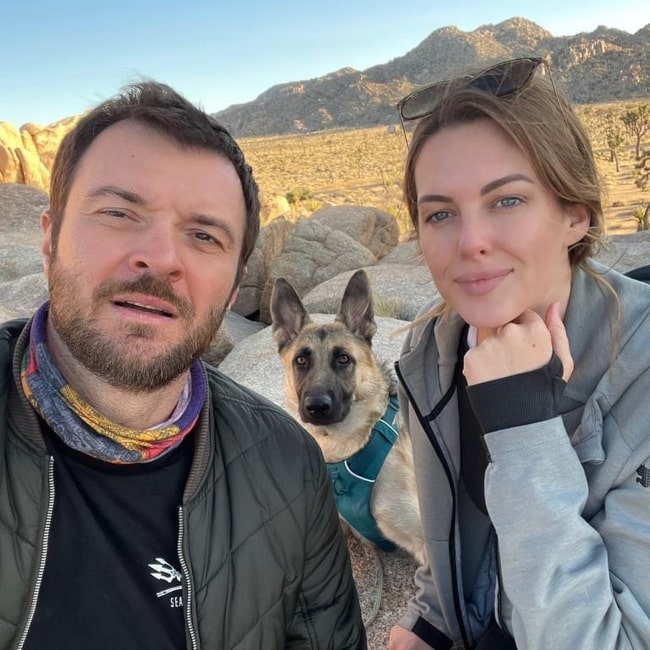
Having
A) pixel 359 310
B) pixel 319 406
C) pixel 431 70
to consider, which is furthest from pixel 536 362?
pixel 431 70

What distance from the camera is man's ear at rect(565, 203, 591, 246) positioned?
1780 mm

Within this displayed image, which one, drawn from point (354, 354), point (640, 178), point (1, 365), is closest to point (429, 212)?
point (1, 365)

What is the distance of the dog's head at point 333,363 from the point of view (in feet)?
13.1

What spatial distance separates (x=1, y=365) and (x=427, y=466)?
1529 mm

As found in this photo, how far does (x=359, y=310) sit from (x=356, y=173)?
3564 cm

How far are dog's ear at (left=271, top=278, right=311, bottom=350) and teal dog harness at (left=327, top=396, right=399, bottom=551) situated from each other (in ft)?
4.15

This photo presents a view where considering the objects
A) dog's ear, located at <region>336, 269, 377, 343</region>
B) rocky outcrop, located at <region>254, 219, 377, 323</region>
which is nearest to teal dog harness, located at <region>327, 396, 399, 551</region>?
dog's ear, located at <region>336, 269, 377, 343</region>

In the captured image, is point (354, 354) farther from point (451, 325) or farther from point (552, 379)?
point (552, 379)

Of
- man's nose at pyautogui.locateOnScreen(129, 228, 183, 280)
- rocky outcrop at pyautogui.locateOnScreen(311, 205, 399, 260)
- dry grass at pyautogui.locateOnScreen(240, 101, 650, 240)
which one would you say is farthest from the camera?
dry grass at pyautogui.locateOnScreen(240, 101, 650, 240)

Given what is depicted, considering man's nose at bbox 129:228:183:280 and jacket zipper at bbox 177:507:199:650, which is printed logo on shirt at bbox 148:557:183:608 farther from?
man's nose at bbox 129:228:183:280

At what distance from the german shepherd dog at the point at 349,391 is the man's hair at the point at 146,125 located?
2.04 meters

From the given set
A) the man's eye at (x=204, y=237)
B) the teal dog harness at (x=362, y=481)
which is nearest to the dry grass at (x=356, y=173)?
the teal dog harness at (x=362, y=481)

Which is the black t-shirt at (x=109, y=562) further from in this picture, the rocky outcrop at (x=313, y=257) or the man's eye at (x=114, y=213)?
the rocky outcrop at (x=313, y=257)

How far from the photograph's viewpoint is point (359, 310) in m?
4.52
